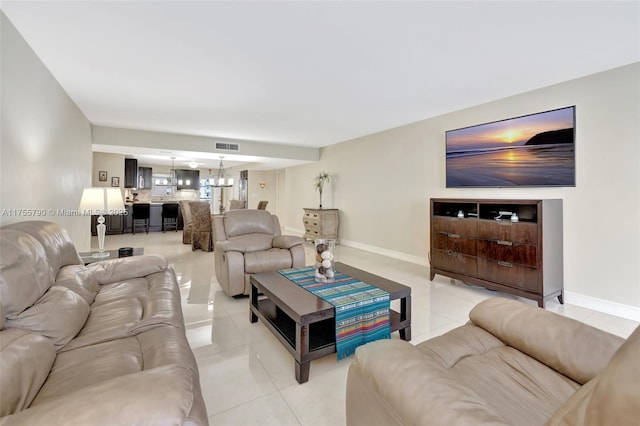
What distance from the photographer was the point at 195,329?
8.18 feet

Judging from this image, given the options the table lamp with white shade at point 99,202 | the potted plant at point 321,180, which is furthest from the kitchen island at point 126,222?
the table lamp with white shade at point 99,202

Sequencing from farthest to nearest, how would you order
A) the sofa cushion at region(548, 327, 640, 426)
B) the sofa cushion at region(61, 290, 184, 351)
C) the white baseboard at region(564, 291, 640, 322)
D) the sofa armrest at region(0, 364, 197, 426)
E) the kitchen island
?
the kitchen island, the white baseboard at region(564, 291, 640, 322), the sofa cushion at region(61, 290, 184, 351), the sofa armrest at region(0, 364, 197, 426), the sofa cushion at region(548, 327, 640, 426)

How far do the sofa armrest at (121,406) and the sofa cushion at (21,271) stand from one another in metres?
0.75

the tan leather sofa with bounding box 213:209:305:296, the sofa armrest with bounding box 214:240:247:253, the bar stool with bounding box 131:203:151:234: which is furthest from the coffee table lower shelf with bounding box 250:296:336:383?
the bar stool with bounding box 131:203:151:234

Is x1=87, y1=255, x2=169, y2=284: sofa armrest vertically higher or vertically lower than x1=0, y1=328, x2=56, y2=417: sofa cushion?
higher

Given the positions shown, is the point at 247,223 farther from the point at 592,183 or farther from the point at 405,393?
the point at 592,183

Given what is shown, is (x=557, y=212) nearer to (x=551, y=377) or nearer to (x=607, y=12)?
(x=607, y=12)

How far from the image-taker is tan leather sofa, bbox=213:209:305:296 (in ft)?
10.2

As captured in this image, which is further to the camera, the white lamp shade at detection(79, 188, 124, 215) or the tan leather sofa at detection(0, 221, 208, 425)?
the white lamp shade at detection(79, 188, 124, 215)

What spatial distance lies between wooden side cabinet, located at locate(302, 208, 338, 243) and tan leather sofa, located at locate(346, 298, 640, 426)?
4921 millimetres

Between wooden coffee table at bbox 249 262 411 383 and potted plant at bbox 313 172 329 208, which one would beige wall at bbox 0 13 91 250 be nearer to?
wooden coffee table at bbox 249 262 411 383

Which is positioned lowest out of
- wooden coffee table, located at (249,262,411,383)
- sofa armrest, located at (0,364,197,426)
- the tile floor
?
the tile floor

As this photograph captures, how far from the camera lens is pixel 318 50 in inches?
98.4

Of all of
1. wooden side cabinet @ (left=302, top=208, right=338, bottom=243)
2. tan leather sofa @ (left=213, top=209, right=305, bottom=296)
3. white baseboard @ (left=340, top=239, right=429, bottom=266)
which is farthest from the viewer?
wooden side cabinet @ (left=302, top=208, right=338, bottom=243)
